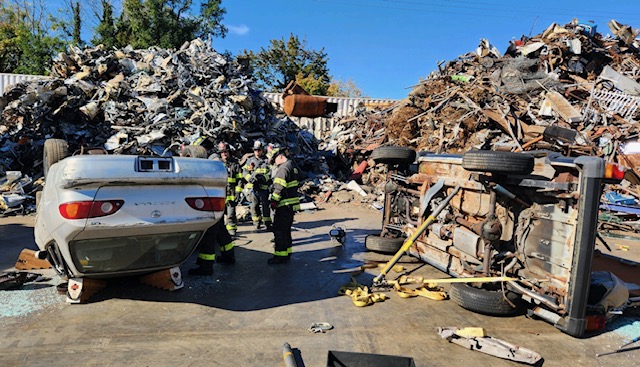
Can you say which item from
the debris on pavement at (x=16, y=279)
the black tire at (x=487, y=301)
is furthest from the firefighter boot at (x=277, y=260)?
the debris on pavement at (x=16, y=279)

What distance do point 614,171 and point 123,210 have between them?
13.2 ft

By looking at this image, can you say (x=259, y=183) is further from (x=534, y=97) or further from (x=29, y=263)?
(x=534, y=97)

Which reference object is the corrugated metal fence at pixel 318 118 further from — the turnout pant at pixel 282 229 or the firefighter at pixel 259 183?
the turnout pant at pixel 282 229

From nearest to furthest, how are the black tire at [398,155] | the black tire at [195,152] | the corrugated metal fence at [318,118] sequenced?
the black tire at [195,152], the black tire at [398,155], the corrugated metal fence at [318,118]

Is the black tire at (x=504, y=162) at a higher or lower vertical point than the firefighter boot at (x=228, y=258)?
higher

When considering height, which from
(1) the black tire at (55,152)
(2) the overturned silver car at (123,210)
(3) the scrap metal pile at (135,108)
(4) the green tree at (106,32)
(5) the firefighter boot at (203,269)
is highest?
(4) the green tree at (106,32)

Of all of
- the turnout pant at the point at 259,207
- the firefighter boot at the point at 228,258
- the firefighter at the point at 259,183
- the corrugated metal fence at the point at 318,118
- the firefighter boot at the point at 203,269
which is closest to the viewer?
the firefighter boot at the point at 203,269

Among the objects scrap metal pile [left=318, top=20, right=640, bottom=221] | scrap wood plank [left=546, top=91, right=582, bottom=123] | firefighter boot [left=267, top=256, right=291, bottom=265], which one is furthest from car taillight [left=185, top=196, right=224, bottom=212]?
scrap wood plank [left=546, top=91, right=582, bottom=123]

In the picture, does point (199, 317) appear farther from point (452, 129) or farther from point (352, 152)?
point (352, 152)

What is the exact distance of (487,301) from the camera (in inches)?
152

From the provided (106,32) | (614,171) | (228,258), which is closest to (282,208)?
(228,258)

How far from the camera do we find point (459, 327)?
368cm

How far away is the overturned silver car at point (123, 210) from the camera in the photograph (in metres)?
3.12

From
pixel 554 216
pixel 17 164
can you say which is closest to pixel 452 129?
pixel 554 216
